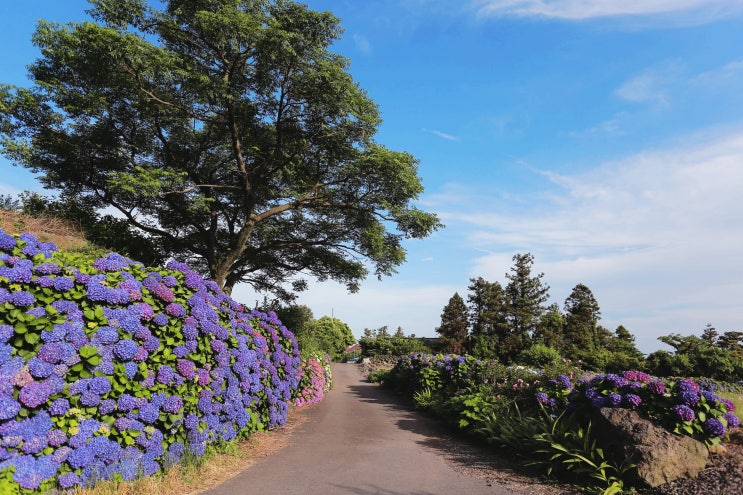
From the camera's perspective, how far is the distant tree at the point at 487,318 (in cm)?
3178

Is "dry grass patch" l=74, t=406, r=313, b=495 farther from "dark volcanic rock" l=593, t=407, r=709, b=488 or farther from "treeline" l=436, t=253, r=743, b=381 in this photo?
"treeline" l=436, t=253, r=743, b=381

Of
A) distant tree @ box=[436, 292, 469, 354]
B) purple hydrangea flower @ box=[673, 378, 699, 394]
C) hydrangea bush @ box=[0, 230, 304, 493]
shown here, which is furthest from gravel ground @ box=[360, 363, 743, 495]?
distant tree @ box=[436, 292, 469, 354]

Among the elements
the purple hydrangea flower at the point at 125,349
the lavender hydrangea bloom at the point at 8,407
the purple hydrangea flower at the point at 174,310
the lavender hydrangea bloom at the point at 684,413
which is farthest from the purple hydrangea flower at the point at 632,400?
the lavender hydrangea bloom at the point at 8,407

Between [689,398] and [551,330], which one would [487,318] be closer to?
[551,330]

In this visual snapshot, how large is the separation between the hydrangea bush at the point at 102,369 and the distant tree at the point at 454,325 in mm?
30609

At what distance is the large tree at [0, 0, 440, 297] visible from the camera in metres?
12.2

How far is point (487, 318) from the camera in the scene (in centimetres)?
3384

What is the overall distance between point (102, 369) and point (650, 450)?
6162 mm

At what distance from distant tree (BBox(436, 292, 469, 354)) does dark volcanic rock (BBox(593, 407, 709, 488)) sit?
98.3 feet

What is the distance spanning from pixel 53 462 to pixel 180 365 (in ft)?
4.83

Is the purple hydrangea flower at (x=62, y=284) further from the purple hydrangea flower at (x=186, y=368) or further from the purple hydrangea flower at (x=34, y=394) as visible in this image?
the purple hydrangea flower at (x=186, y=368)

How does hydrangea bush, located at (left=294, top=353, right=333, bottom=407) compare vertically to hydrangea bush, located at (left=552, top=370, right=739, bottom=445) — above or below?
below

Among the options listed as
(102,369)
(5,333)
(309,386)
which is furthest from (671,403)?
(309,386)

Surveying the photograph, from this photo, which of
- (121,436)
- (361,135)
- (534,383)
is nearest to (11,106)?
(361,135)
